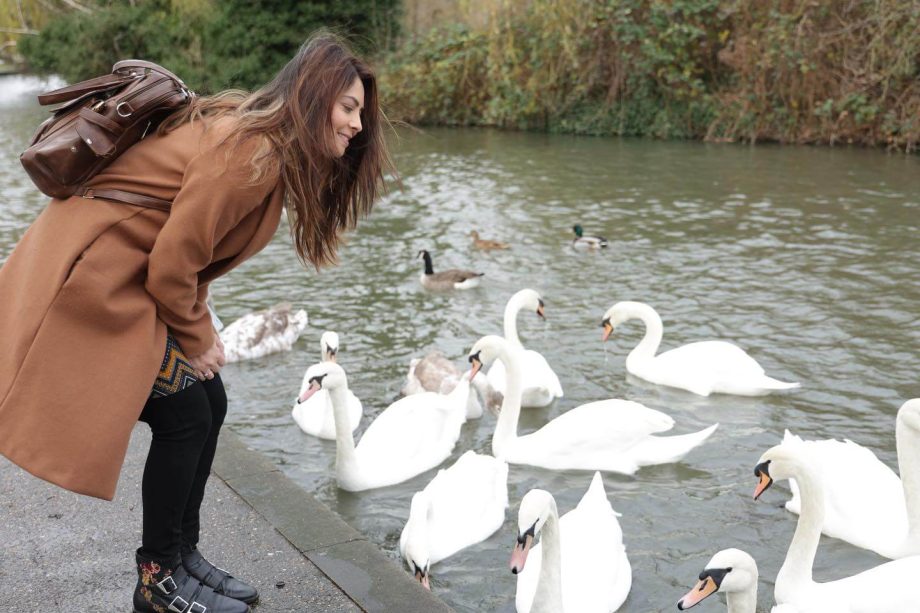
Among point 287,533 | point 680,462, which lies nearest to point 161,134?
point 287,533

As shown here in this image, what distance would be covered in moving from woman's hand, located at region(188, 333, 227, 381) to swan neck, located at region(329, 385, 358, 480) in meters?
2.50

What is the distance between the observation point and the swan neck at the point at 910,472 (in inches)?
181

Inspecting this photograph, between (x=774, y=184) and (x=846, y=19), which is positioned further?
(x=846, y=19)

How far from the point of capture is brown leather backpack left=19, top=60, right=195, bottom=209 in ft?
8.58

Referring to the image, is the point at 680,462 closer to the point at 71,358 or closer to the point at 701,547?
the point at 701,547

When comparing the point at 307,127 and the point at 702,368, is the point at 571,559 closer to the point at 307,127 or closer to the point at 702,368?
the point at 307,127

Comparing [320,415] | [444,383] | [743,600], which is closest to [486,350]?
[444,383]

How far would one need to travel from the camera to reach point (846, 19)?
19.1 m

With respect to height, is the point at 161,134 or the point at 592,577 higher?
the point at 161,134

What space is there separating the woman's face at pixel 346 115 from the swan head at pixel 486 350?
3537 mm

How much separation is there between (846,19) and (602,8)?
16.9 ft

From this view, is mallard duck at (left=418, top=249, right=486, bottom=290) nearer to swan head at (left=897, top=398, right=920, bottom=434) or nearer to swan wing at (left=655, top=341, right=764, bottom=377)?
swan wing at (left=655, top=341, right=764, bottom=377)

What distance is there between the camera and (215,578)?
3.32 m

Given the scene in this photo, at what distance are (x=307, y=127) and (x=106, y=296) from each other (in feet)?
2.31
